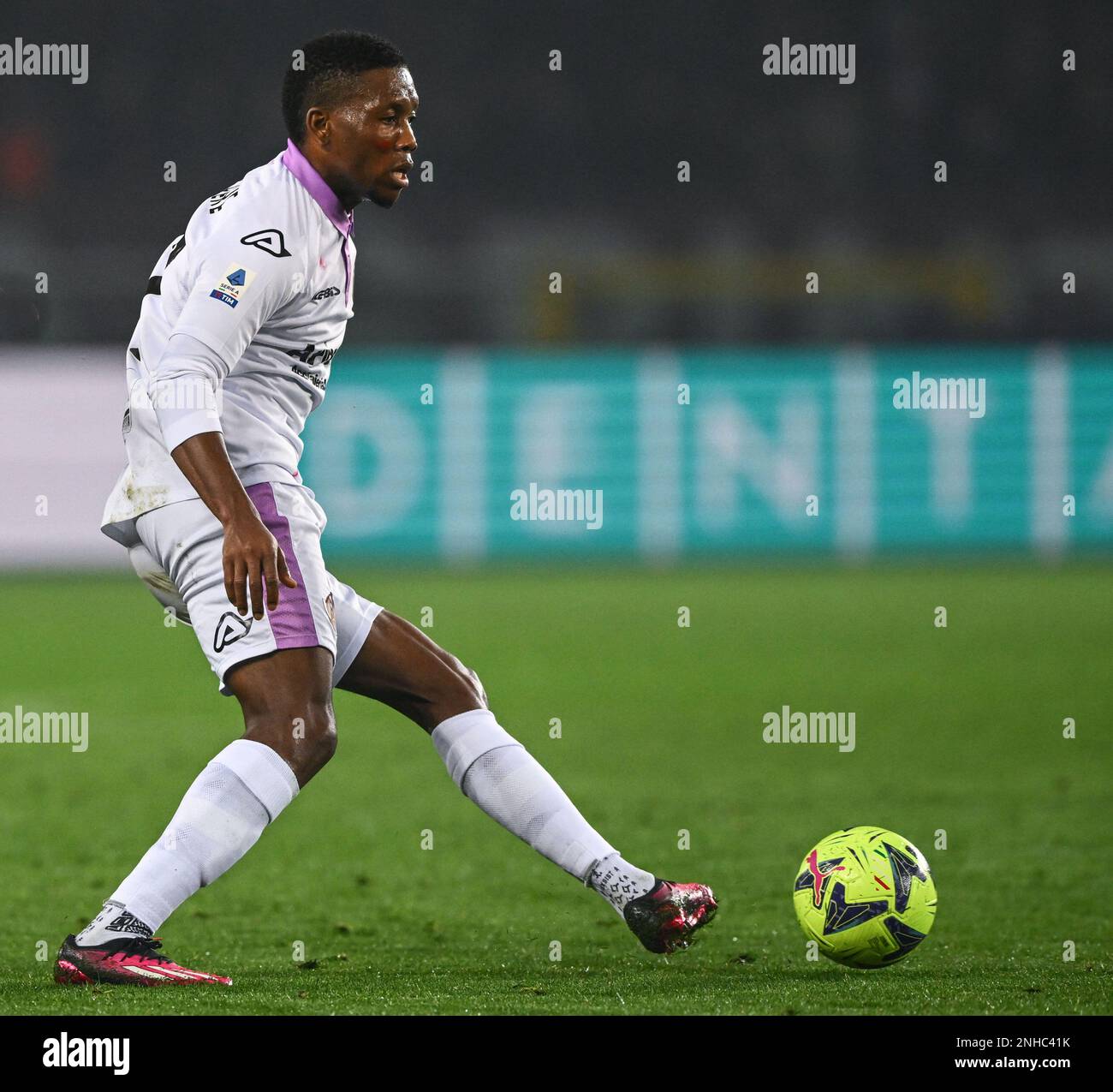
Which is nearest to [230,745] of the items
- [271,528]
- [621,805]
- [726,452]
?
[271,528]

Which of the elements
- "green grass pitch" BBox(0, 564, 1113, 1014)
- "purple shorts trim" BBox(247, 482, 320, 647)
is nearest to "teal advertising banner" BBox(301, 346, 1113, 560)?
"green grass pitch" BBox(0, 564, 1113, 1014)

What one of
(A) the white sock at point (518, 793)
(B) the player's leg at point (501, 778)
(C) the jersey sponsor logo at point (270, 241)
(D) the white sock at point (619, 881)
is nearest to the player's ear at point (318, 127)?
(C) the jersey sponsor logo at point (270, 241)

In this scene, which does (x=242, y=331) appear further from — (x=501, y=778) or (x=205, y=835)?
(x=501, y=778)

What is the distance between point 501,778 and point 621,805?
8.70ft

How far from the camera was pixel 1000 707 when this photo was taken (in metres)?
9.41

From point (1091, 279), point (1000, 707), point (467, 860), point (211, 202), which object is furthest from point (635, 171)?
point (211, 202)

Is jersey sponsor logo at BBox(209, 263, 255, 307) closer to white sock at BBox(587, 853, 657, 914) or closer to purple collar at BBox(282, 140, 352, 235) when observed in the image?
purple collar at BBox(282, 140, 352, 235)

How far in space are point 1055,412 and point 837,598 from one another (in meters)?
3.99

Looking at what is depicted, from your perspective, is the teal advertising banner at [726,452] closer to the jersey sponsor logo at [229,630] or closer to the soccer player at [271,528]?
the soccer player at [271,528]

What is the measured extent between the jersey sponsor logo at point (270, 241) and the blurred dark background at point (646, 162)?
15.8m

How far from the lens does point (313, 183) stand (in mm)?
4090

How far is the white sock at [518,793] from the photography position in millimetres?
4320

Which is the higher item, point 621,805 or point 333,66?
point 333,66

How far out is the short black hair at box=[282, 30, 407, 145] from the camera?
4078 mm
